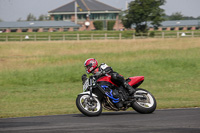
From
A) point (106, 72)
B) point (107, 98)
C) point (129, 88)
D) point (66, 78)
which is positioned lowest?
point (66, 78)

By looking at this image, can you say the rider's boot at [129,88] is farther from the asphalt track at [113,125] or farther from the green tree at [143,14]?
the green tree at [143,14]

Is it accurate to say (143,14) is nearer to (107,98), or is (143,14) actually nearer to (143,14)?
(143,14)

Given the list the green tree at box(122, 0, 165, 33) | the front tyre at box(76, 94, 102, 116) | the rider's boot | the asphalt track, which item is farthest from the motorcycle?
the green tree at box(122, 0, 165, 33)

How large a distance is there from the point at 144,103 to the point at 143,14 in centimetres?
5472

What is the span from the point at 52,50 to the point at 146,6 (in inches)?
1050

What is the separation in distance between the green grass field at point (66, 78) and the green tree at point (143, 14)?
870 inches

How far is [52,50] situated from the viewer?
4175cm

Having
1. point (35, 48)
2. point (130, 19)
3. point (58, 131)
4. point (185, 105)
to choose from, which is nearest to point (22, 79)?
point (185, 105)

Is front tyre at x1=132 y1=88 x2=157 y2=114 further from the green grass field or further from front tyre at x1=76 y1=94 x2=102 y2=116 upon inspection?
the green grass field

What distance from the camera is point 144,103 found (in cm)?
972

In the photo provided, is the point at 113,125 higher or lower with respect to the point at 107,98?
lower

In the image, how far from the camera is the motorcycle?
9391 mm

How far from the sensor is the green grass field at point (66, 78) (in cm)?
1383

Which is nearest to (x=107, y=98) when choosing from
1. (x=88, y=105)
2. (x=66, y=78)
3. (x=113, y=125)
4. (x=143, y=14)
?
(x=88, y=105)
